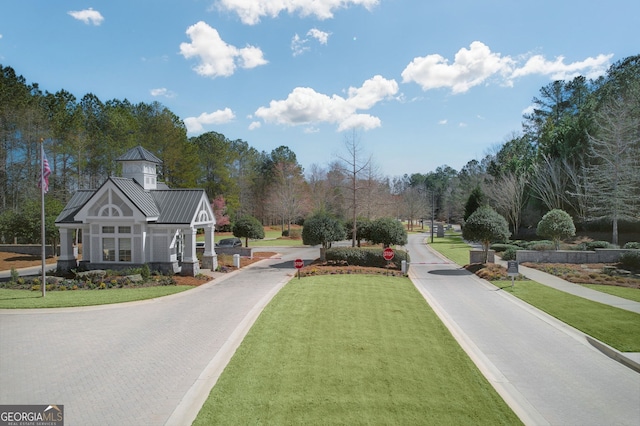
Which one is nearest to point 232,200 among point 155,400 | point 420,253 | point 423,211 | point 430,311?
point 420,253

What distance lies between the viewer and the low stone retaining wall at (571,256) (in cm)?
2858

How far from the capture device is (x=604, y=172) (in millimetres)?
36062

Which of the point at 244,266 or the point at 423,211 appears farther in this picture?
the point at 423,211

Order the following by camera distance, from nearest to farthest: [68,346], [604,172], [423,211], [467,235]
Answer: [68,346] < [467,235] < [604,172] < [423,211]

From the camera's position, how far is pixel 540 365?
33.6ft

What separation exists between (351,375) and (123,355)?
6.04 meters

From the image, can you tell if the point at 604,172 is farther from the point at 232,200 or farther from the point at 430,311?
the point at 232,200

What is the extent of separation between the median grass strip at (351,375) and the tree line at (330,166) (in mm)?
17252

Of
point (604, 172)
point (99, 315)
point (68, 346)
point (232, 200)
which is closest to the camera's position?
point (68, 346)

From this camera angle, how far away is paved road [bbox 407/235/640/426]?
26.0 feet

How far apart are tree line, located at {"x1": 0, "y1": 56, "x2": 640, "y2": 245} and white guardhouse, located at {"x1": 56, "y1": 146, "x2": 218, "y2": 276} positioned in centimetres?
1198

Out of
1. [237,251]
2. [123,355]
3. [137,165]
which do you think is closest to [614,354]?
[123,355]

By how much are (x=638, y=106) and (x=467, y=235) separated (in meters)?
24.9

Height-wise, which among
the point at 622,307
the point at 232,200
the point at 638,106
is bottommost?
the point at 622,307
